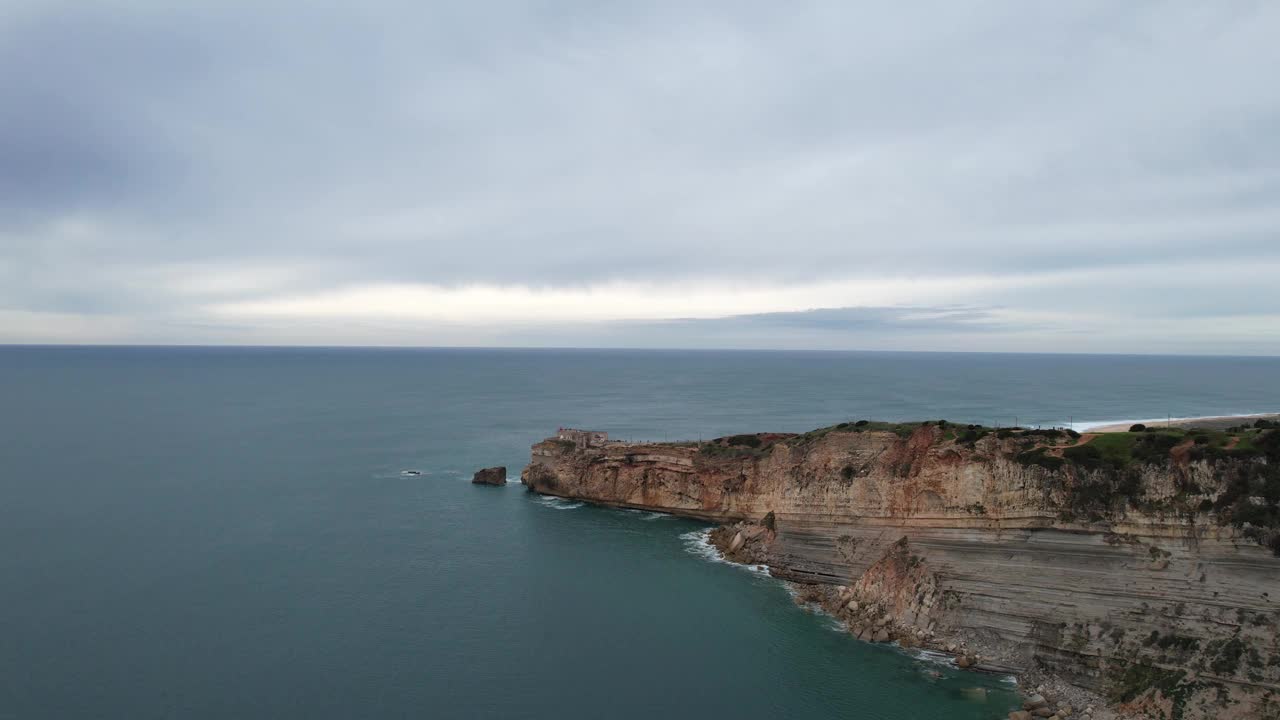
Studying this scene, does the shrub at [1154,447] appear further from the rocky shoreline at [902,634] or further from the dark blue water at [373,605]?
the dark blue water at [373,605]

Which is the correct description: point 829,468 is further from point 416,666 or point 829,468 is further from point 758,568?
point 416,666

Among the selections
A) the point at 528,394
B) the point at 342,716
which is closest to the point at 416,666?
the point at 342,716

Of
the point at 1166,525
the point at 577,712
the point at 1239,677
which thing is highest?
the point at 1166,525

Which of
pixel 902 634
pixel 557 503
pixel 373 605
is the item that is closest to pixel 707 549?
pixel 902 634

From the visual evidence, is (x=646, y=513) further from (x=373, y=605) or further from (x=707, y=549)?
(x=373, y=605)

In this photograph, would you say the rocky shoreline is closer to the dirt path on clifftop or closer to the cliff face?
the cliff face
